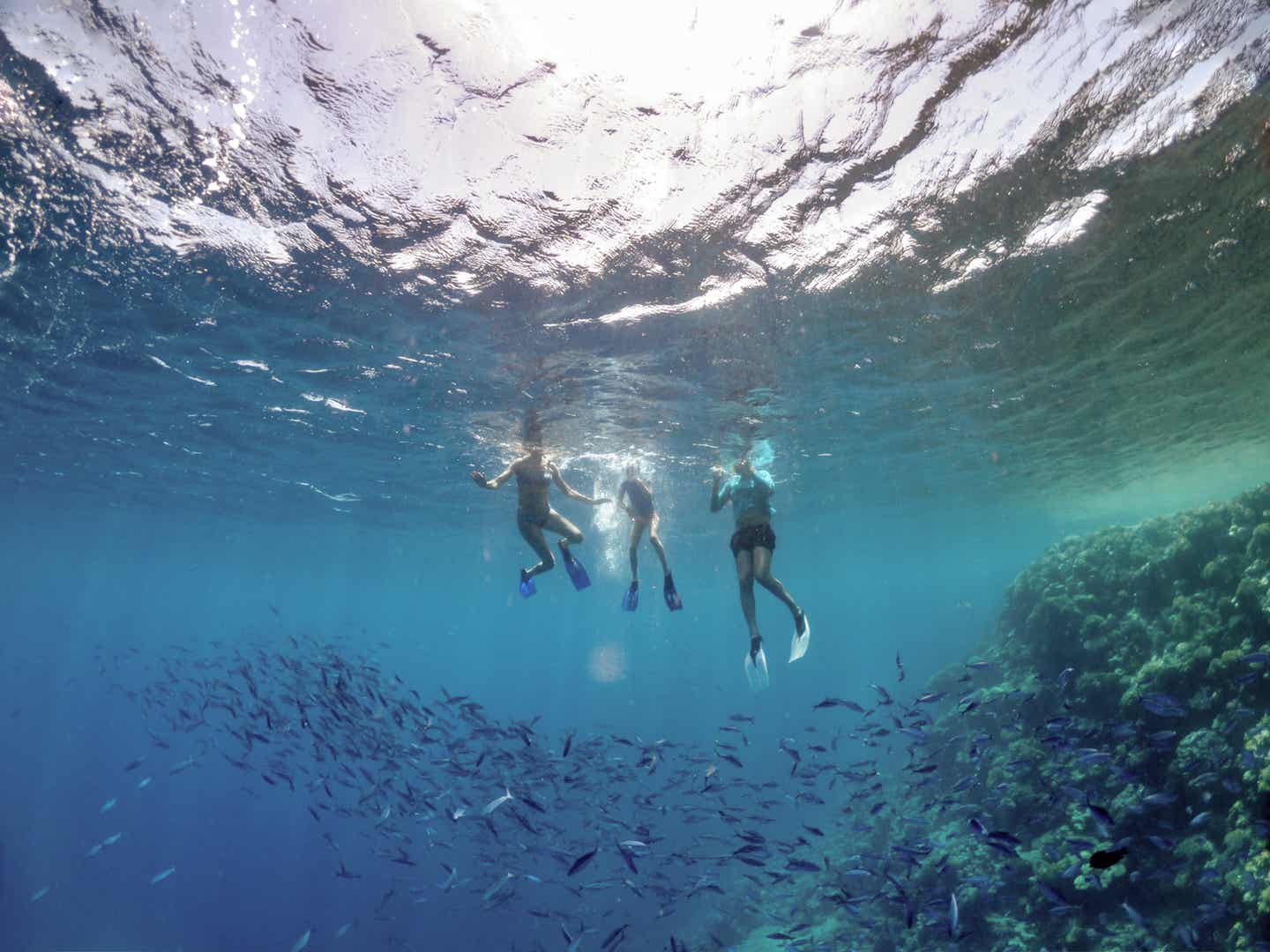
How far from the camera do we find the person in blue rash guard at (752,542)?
10023 millimetres

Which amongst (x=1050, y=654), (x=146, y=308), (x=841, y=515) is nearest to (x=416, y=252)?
(x=146, y=308)

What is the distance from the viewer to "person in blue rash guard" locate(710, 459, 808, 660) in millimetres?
10023

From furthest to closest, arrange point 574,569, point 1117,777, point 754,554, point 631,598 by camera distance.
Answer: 1. point 631,598
2. point 574,569
3. point 754,554
4. point 1117,777

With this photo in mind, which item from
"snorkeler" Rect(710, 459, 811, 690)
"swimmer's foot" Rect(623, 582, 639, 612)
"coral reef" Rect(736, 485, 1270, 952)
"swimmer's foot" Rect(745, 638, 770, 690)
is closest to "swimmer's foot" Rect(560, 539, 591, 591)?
"swimmer's foot" Rect(623, 582, 639, 612)

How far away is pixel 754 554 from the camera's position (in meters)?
10.4

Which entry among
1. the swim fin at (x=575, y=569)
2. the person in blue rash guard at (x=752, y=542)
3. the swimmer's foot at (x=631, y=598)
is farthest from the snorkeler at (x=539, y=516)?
the person in blue rash guard at (x=752, y=542)

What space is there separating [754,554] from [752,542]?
0.21 m

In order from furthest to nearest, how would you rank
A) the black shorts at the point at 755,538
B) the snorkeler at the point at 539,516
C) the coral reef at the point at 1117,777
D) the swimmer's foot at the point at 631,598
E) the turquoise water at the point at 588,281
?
the snorkeler at the point at 539,516 < the swimmer's foot at the point at 631,598 < the black shorts at the point at 755,538 < the coral reef at the point at 1117,777 < the turquoise water at the point at 588,281

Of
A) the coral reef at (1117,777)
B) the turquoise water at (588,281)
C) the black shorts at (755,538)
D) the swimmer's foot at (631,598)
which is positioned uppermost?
the turquoise water at (588,281)

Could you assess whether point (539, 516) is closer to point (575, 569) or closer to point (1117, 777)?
point (575, 569)

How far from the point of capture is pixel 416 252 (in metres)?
9.59

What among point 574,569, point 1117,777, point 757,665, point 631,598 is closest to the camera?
point 1117,777

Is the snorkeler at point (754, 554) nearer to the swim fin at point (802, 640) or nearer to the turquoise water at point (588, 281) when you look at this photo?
the swim fin at point (802, 640)

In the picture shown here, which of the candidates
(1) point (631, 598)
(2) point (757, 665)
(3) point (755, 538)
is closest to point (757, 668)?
(2) point (757, 665)
